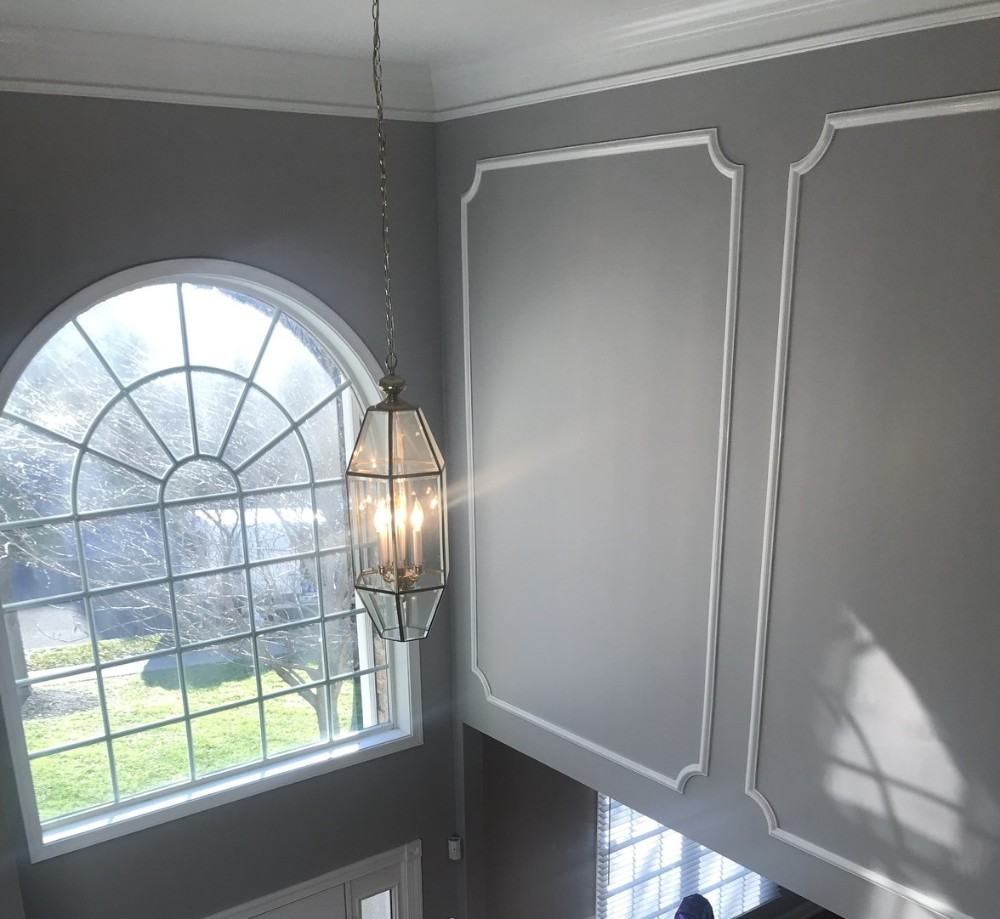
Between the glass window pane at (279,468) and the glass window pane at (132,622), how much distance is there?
530mm

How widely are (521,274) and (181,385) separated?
4.40 feet

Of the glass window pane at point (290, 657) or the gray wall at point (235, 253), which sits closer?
the gray wall at point (235, 253)

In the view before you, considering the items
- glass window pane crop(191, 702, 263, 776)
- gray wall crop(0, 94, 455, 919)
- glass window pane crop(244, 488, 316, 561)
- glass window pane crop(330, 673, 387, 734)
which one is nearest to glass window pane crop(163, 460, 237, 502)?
glass window pane crop(244, 488, 316, 561)

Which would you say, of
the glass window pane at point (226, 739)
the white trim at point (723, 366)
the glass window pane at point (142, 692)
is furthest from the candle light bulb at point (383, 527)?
the glass window pane at point (226, 739)

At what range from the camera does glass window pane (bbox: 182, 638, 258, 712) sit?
3414 millimetres

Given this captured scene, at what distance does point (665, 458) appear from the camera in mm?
2809

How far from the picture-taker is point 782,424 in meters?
2.46

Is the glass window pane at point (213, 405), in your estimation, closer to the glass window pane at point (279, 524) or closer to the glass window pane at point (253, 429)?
the glass window pane at point (253, 429)

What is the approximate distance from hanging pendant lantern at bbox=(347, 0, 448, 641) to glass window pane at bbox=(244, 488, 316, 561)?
5.28 feet

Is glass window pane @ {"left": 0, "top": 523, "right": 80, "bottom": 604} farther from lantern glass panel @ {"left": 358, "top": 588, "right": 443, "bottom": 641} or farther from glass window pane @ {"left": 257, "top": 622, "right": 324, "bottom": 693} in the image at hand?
lantern glass panel @ {"left": 358, "top": 588, "right": 443, "bottom": 641}

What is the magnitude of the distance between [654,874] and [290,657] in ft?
9.21

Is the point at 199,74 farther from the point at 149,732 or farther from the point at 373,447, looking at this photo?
the point at 149,732

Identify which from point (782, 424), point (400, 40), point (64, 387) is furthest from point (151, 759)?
point (400, 40)

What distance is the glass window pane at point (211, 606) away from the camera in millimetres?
3352
